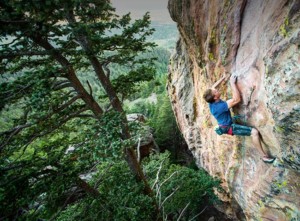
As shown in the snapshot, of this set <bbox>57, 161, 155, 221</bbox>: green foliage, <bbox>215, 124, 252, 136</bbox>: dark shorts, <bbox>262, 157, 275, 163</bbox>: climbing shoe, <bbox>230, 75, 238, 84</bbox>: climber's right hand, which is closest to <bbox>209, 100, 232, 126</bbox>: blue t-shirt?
<bbox>215, 124, 252, 136</bbox>: dark shorts

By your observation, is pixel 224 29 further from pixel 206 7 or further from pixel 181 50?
pixel 181 50

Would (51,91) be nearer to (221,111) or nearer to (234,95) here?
(221,111)

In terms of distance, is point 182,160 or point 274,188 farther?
point 182,160

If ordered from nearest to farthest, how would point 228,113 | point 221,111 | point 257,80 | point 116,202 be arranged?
point 257,80 → point 221,111 → point 228,113 → point 116,202

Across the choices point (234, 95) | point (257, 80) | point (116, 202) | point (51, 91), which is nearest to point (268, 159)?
point (234, 95)

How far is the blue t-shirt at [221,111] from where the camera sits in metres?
6.73

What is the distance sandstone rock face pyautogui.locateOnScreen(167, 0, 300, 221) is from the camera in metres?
5.18

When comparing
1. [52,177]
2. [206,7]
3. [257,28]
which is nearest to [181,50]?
[206,7]

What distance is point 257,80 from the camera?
244 inches

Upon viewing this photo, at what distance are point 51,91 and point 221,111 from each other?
4.71 m

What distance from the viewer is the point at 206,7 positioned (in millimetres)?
8391

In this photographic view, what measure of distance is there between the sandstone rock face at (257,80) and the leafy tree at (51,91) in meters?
2.74

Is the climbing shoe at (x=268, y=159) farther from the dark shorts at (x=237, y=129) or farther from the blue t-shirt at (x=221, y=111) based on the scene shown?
the blue t-shirt at (x=221, y=111)

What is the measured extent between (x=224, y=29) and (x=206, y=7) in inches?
60.7
